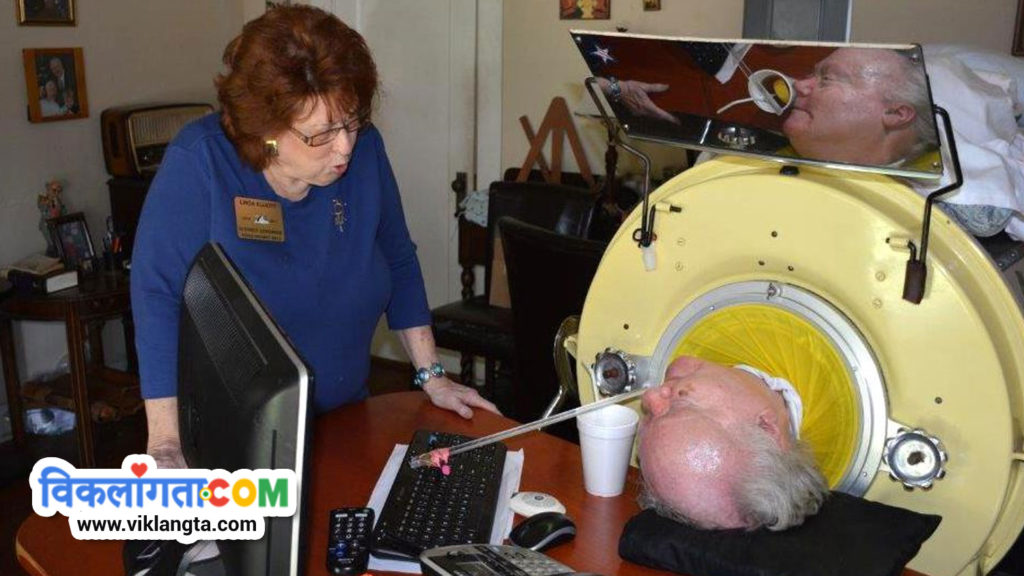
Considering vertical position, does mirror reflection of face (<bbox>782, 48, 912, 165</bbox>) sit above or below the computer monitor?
above

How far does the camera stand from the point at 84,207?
3953mm

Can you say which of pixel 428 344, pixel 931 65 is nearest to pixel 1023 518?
pixel 931 65

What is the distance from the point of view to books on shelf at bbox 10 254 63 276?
342 cm

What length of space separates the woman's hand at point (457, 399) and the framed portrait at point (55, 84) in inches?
98.6

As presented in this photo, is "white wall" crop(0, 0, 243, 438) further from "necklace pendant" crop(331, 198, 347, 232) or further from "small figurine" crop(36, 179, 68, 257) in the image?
"necklace pendant" crop(331, 198, 347, 232)

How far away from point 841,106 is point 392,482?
833 mm

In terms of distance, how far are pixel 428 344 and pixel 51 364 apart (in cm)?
242

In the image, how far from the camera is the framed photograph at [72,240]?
3.65 m

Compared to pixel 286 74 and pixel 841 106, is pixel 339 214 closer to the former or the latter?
pixel 286 74

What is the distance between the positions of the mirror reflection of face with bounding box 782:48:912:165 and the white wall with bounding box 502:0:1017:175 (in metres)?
2.24

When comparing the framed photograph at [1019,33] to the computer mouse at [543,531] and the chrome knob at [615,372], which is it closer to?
the chrome knob at [615,372]

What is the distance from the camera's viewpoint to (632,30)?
12.6 feet

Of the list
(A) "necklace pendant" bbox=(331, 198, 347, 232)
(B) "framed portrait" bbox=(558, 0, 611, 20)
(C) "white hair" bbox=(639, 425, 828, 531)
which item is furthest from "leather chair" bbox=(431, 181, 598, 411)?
(C) "white hair" bbox=(639, 425, 828, 531)

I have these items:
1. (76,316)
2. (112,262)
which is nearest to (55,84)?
(112,262)
